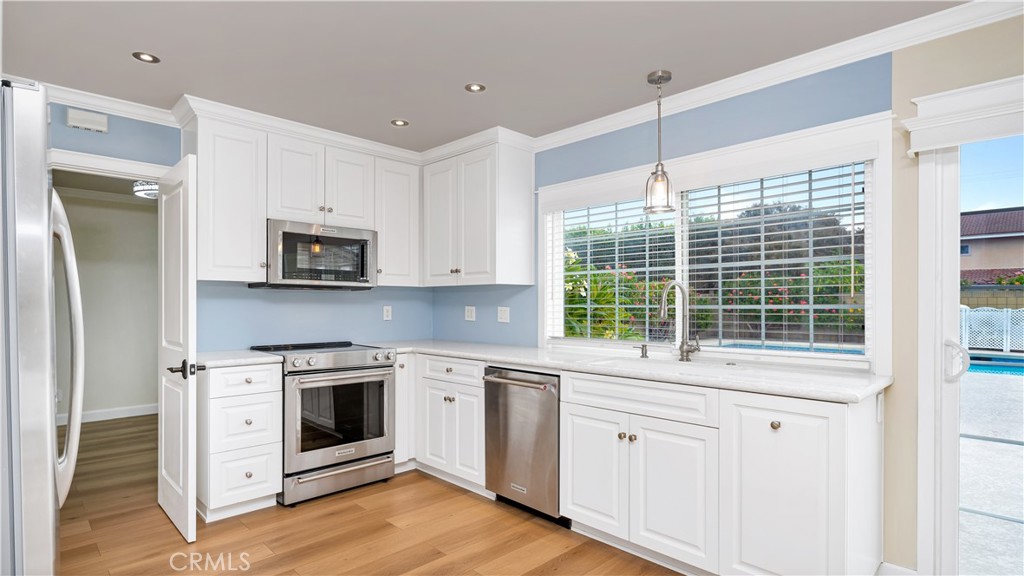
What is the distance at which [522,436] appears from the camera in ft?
10.0

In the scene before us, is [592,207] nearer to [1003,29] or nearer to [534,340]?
[534,340]

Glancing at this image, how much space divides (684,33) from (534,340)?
87.0 inches

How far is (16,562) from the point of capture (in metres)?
1.07

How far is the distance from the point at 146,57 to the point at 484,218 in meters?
2.04

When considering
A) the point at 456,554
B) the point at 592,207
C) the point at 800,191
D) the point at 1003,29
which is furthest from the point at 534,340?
the point at 1003,29

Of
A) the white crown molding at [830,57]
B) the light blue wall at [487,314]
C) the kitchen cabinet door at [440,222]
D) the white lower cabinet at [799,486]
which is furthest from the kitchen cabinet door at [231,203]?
the white lower cabinet at [799,486]

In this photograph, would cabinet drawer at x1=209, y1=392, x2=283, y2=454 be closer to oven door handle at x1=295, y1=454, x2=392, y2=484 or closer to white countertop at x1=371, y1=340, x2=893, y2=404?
oven door handle at x1=295, y1=454, x2=392, y2=484

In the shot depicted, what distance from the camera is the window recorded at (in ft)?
8.27

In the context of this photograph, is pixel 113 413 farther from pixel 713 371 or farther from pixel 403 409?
pixel 713 371

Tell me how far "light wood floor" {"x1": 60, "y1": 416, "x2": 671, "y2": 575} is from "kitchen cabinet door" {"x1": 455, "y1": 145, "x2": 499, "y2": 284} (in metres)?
1.48

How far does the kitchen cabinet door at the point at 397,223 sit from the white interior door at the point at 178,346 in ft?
4.49

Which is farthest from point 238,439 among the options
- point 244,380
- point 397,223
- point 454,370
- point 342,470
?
point 397,223

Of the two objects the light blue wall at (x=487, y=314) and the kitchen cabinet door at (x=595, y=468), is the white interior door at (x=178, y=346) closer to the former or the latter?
the kitchen cabinet door at (x=595, y=468)

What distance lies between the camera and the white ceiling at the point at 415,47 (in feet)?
7.11
